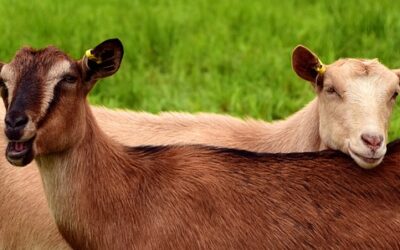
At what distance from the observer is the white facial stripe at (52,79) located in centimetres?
536

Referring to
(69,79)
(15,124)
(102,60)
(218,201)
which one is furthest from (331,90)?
(15,124)

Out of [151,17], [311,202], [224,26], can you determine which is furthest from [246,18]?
[311,202]

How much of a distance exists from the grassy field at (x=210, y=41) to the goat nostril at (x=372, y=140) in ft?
8.56

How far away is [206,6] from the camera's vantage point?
1204cm

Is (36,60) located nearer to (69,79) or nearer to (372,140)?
(69,79)

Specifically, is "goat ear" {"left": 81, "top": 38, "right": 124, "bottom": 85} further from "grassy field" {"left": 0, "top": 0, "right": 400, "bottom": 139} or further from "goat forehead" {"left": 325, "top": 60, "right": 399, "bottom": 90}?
"grassy field" {"left": 0, "top": 0, "right": 400, "bottom": 139}

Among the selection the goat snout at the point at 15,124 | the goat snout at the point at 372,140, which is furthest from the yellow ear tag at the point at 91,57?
the goat snout at the point at 372,140

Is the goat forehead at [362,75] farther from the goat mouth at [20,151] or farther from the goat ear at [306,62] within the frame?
the goat mouth at [20,151]

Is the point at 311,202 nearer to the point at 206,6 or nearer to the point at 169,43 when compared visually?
the point at 169,43

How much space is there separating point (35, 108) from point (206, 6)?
691 cm

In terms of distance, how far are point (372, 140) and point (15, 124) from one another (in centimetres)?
207

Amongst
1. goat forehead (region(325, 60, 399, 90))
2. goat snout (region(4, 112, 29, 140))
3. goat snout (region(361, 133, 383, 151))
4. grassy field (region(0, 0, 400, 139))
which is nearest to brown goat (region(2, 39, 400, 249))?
goat snout (region(361, 133, 383, 151))

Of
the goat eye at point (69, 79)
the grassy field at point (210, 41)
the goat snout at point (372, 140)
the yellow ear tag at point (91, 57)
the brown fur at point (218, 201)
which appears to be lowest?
the grassy field at point (210, 41)

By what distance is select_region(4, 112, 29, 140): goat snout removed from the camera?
523 cm
